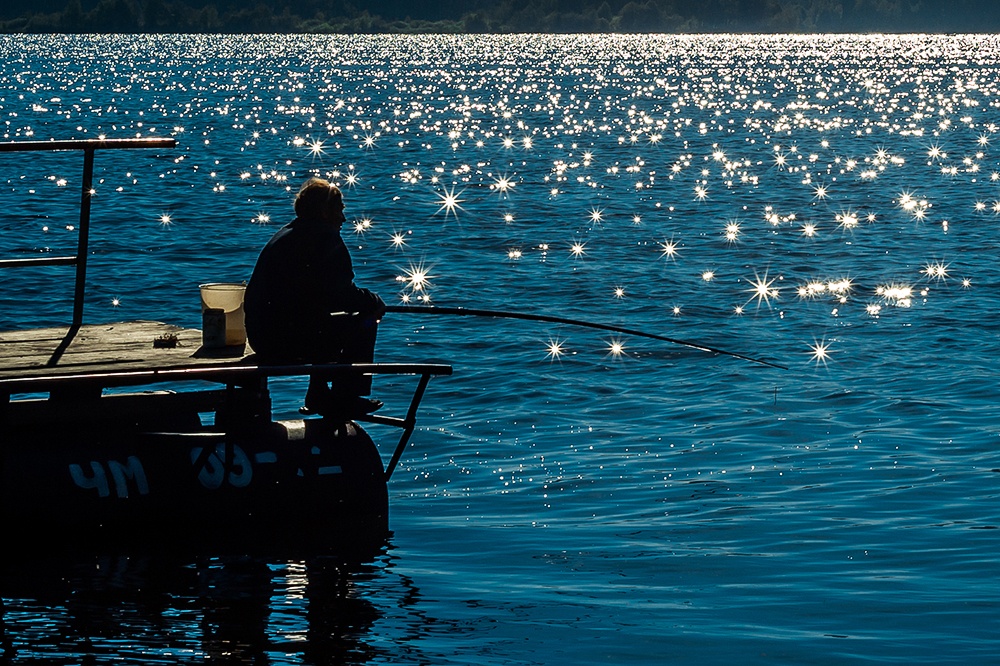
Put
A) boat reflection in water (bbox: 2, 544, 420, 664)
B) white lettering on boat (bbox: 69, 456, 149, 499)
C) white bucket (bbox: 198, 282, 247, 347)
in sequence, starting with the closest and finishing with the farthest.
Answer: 1. boat reflection in water (bbox: 2, 544, 420, 664)
2. white lettering on boat (bbox: 69, 456, 149, 499)
3. white bucket (bbox: 198, 282, 247, 347)

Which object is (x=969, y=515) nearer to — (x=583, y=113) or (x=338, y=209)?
(x=338, y=209)

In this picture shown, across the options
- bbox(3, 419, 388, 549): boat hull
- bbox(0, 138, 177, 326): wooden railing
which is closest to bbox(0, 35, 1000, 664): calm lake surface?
bbox(3, 419, 388, 549): boat hull

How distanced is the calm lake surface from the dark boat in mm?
325

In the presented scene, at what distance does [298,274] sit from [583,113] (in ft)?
220

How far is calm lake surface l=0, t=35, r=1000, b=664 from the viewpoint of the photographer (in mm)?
9297

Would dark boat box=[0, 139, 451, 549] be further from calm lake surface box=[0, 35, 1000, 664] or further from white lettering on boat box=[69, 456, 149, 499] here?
calm lake surface box=[0, 35, 1000, 664]

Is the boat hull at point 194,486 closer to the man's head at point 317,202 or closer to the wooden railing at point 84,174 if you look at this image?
the wooden railing at point 84,174

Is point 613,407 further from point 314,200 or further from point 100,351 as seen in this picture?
point 100,351

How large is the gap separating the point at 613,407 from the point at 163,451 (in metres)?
5.96

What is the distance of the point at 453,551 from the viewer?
1078 centimetres

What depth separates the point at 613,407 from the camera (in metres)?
15.2

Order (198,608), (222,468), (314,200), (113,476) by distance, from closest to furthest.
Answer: (198,608) < (113,476) < (314,200) < (222,468)

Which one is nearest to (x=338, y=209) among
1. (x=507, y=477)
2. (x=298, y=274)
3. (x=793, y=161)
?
(x=298, y=274)

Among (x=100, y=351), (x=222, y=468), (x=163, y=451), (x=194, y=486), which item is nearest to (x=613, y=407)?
(x=222, y=468)
